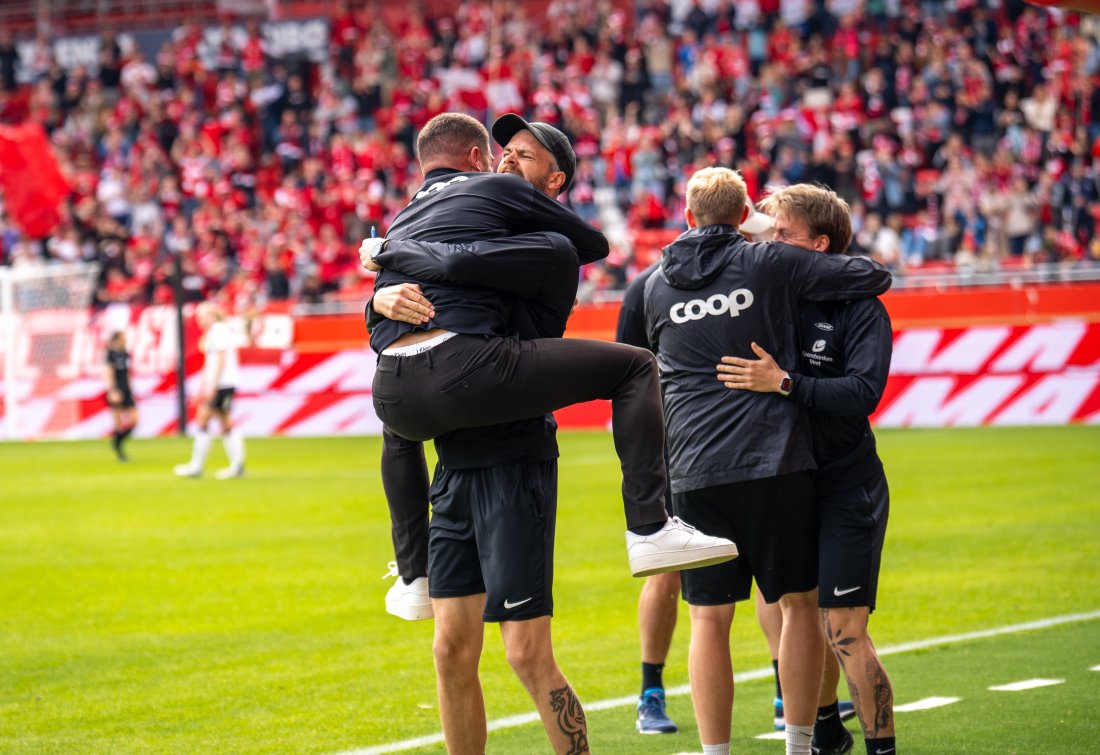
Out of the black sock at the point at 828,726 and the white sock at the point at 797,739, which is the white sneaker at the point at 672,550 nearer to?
the white sock at the point at 797,739

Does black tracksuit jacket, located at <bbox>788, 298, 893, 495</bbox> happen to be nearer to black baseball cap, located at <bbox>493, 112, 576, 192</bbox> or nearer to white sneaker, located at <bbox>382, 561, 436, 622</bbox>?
black baseball cap, located at <bbox>493, 112, 576, 192</bbox>

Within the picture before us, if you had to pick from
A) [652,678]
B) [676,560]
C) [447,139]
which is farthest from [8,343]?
[676,560]

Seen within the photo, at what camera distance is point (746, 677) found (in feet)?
24.9

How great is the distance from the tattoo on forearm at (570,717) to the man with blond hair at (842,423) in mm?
974

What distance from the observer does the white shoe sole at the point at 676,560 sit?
4680mm

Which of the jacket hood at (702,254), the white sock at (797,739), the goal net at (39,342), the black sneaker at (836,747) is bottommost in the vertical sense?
the goal net at (39,342)

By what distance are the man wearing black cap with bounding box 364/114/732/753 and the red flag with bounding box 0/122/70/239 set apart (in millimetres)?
27654

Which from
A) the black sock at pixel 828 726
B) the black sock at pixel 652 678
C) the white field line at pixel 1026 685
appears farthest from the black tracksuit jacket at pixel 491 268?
the white field line at pixel 1026 685

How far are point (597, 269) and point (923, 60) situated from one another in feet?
23.6

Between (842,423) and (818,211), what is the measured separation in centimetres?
75

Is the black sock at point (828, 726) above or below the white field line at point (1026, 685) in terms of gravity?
above

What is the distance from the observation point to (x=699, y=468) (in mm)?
5250

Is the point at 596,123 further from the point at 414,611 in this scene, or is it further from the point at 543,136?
the point at 414,611

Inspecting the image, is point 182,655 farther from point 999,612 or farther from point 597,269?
point 597,269
